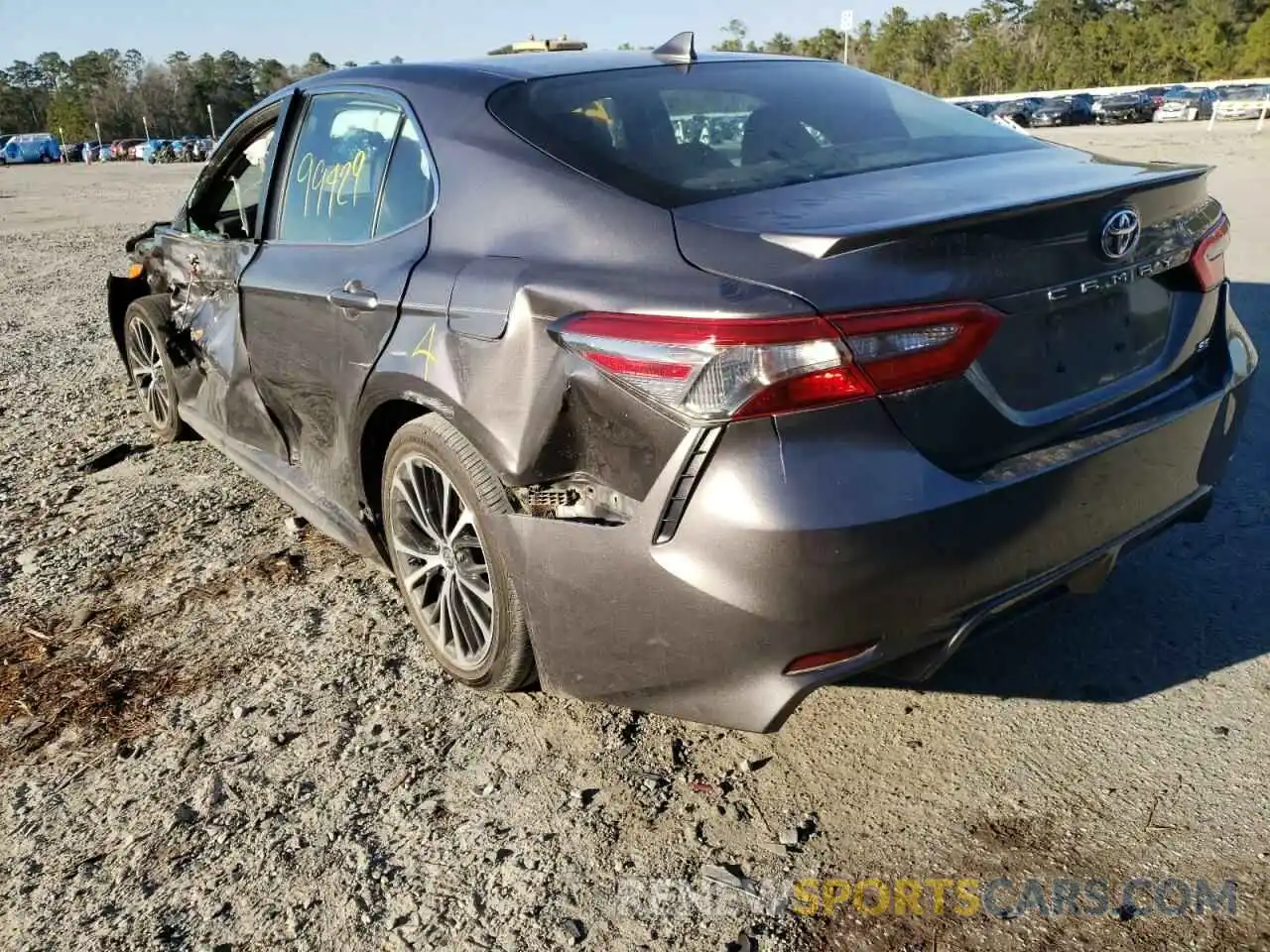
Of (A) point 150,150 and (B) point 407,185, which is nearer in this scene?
(B) point 407,185

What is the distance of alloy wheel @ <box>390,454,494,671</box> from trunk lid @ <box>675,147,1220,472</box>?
107 centimetres

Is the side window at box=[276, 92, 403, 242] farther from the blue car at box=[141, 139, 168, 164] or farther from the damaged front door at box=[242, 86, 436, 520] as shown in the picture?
the blue car at box=[141, 139, 168, 164]

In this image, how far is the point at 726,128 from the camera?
286 centimetres

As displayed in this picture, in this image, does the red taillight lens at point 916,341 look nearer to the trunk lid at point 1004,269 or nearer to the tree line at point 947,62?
the trunk lid at point 1004,269

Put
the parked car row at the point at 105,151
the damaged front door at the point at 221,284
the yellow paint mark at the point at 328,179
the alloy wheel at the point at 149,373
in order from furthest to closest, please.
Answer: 1. the parked car row at the point at 105,151
2. the alloy wheel at the point at 149,373
3. the damaged front door at the point at 221,284
4. the yellow paint mark at the point at 328,179

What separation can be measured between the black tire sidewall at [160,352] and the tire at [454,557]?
7.75 feet

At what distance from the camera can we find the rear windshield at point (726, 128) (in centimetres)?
254

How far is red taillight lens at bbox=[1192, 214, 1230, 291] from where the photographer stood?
8.64 ft

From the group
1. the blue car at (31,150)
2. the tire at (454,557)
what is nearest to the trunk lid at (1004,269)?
the tire at (454,557)

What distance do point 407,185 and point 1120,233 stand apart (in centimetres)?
190

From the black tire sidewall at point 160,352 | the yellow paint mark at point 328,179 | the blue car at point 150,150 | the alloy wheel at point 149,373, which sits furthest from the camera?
the blue car at point 150,150

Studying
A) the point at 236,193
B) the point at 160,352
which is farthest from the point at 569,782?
the point at 160,352

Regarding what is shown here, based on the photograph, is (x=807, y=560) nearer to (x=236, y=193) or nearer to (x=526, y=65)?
(x=526, y=65)

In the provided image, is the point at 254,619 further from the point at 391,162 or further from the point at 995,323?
the point at 995,323
